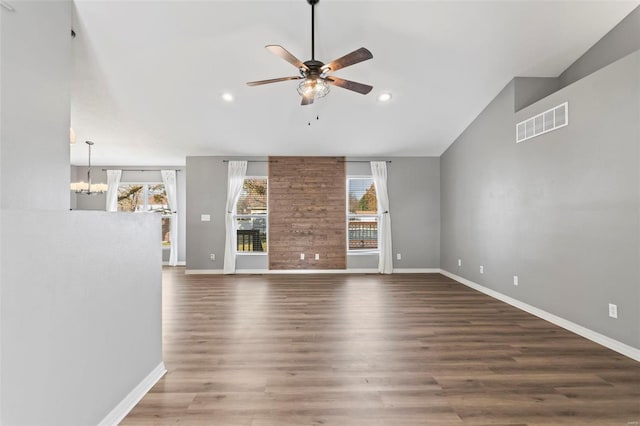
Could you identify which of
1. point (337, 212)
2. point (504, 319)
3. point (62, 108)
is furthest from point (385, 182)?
point (62, 108)

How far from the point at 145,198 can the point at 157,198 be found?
1.01 feet

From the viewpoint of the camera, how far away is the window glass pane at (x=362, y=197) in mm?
6973

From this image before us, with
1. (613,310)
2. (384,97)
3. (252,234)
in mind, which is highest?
(384,97)

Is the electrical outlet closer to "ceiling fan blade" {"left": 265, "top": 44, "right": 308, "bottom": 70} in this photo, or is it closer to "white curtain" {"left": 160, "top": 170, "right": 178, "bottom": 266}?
"ceiling fan blade" {"left": 265, "top": 44, "right": 308, "bottom": 70}

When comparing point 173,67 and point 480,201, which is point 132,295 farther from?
point 480,201

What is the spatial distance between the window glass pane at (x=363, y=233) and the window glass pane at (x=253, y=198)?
2012 mm

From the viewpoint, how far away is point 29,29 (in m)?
2.64

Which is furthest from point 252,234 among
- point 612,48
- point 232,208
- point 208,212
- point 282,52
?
point 612,48

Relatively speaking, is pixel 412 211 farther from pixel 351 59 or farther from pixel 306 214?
pixel 351 59

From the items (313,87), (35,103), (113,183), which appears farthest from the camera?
(113,183)

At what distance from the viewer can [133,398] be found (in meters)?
1.95

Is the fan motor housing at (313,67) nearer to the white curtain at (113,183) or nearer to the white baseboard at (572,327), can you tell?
the white baseboard at (572,327)

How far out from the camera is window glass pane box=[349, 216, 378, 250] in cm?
694

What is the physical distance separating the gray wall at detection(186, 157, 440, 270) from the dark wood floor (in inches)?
103
